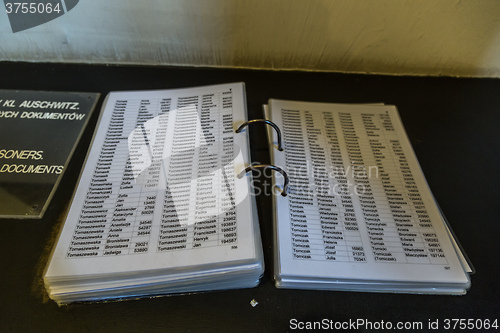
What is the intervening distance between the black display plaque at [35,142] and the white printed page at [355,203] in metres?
0.35

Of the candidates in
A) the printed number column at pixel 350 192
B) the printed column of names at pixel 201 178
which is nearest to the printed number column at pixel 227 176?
the printed column of names at pixel 201 178

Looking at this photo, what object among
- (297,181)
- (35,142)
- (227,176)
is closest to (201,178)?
(227,176)

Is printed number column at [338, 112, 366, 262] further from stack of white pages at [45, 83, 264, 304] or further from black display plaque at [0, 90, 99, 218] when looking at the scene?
black display plaque at [0, 90, 99, 218]

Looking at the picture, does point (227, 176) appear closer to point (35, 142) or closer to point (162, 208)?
point (162, 208)

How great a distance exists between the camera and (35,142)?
0.53 meters

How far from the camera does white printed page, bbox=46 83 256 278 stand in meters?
0.39

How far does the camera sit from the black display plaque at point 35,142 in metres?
0.46

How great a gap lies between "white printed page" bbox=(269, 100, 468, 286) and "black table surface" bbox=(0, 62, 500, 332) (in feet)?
0.10

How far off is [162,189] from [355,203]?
11.2 inches

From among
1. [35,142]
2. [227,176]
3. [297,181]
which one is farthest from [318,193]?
[35,142]

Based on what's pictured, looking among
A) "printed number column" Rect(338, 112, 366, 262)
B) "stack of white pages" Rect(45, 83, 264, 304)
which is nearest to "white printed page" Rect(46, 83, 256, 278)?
"stack of white pages" Rect(45, 83, 264, 304)

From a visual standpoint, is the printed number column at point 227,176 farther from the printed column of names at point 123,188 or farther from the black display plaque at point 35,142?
the black display plaque at point 35,142

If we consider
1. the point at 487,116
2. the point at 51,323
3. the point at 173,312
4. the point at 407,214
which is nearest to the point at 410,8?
the point at 487,116

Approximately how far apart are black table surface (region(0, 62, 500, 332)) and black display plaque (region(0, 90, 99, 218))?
19 mm
